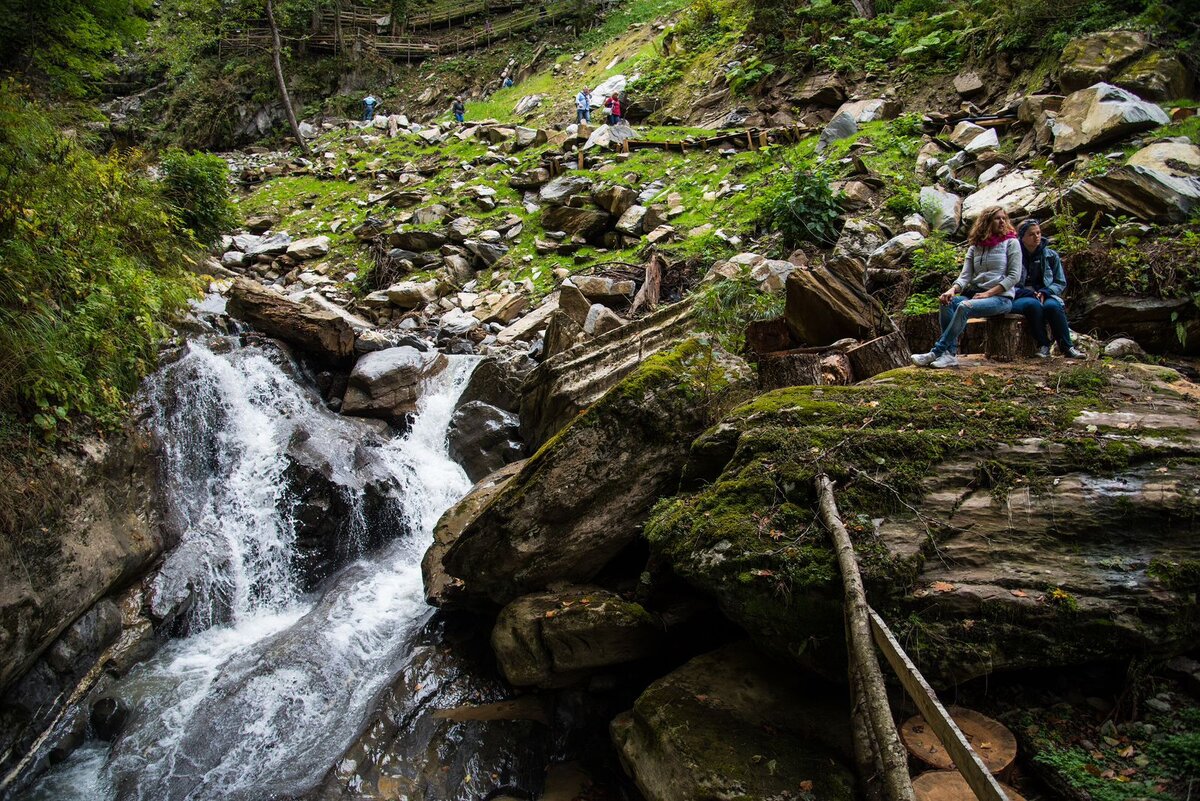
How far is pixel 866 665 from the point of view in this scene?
316 centimetres

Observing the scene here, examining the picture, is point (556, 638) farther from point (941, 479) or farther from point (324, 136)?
point (324, 136)

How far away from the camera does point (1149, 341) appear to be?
6.56 meters

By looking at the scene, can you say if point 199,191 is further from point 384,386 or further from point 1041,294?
point 1041,294

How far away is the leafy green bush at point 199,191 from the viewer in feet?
45.4

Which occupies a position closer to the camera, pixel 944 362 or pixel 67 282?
pixel 944 362

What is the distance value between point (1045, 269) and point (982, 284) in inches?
25.8

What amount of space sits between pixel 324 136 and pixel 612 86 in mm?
13841

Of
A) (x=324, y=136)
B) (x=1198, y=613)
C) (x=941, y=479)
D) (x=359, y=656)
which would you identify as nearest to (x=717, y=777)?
(x=941, y=479)

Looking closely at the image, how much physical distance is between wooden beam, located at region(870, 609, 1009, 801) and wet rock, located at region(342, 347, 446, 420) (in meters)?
8.85

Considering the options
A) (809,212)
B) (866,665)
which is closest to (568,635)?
(866,665)

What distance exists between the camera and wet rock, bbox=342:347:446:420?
34.1 feet

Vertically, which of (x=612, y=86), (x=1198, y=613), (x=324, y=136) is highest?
(x=324, y=136)

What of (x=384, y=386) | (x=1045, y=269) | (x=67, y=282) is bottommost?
(x=384, y=386)

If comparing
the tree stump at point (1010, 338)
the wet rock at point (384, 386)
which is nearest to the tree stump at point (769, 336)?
the tree stump at point (1010, 338)
